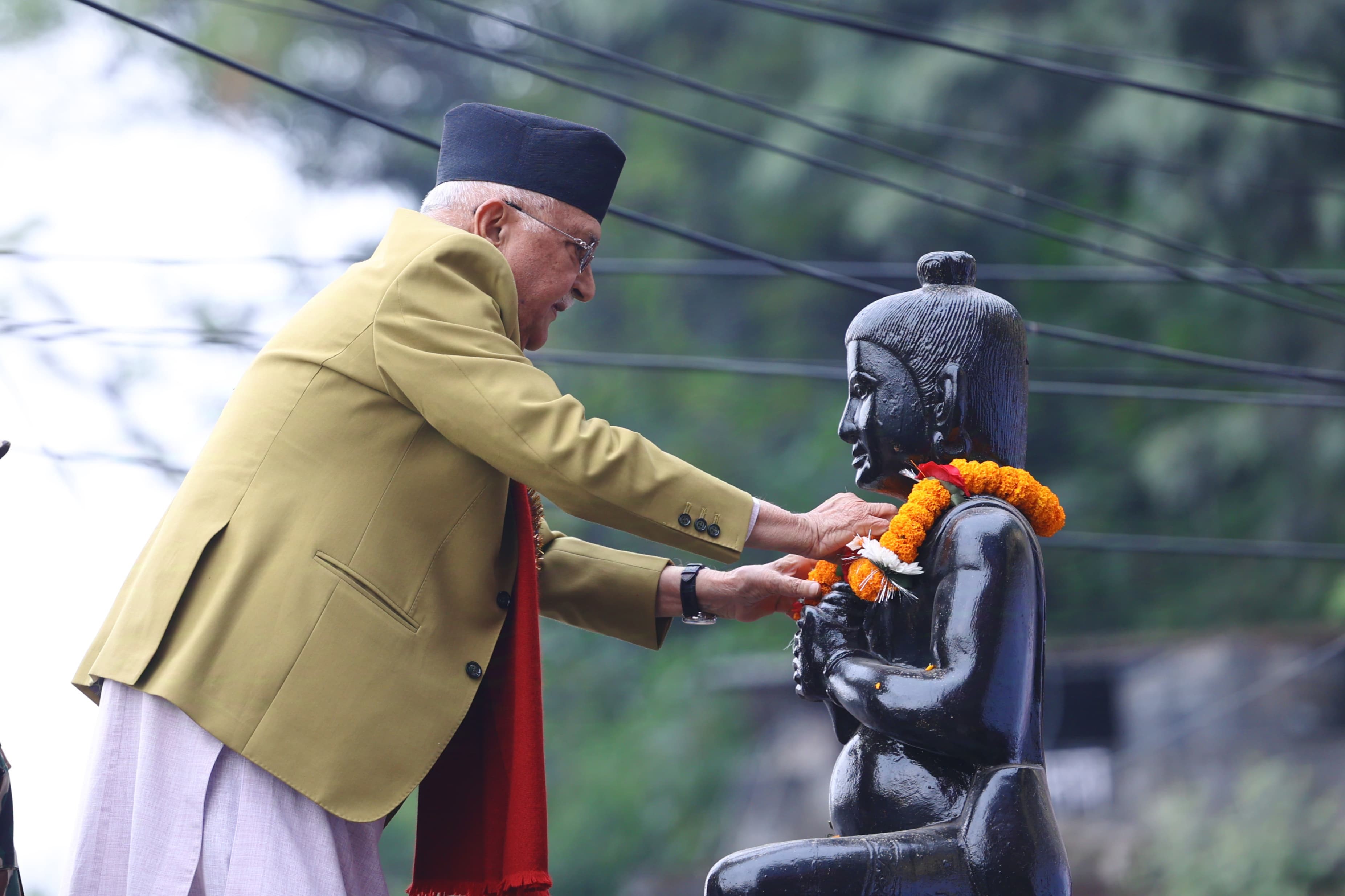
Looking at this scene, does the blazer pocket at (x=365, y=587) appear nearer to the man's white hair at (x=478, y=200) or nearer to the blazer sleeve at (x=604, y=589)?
the blazer sleeve at (x=604, y=589)

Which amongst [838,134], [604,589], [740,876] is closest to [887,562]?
[740,876]

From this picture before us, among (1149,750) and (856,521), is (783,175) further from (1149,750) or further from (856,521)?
(856,521)

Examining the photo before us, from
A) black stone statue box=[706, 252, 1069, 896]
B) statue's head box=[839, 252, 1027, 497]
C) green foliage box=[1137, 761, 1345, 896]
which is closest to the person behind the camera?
black stone statue box=[706, 252, 1069, 896]

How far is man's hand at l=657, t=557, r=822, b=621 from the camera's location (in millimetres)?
3041

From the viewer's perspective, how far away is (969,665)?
103 inches

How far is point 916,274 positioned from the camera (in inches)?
124

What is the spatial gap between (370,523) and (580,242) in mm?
803

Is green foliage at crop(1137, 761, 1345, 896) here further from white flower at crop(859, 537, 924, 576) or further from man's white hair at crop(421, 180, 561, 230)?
man's white hair at crop(421, 180, 561, 230)

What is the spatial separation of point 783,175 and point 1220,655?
517 cm

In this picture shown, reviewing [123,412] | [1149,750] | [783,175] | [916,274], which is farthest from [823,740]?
[916,274]

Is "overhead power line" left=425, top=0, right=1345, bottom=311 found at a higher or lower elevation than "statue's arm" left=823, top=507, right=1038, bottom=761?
higher

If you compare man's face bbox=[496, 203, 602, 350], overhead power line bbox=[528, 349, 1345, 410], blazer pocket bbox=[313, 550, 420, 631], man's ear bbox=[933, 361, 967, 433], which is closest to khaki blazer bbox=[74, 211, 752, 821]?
blazer pocket bbox=[313, 550, 420, 631]

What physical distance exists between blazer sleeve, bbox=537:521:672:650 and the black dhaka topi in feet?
2.56

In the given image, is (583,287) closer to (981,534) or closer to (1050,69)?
(981,534)
